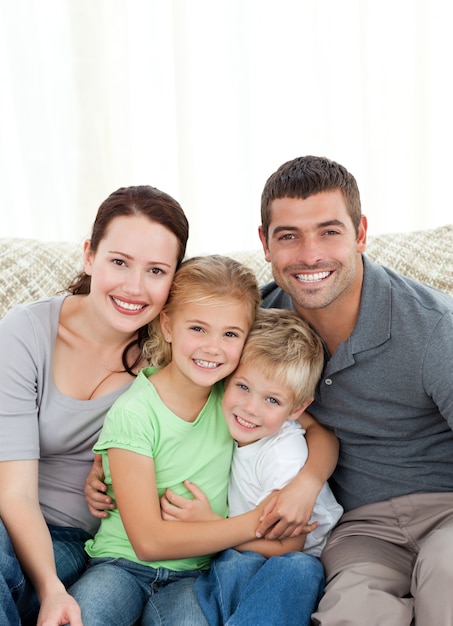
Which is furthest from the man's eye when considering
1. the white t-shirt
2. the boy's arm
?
the boy's arm

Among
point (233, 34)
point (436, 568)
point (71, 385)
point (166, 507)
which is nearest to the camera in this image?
point (436, 568)

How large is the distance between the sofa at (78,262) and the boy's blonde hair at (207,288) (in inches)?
14.5

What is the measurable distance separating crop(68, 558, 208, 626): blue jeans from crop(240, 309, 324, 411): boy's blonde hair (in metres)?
0.47

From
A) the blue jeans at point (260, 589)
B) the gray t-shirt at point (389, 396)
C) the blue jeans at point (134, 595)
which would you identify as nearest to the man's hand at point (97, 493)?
the blue jeans at point (134, 595)

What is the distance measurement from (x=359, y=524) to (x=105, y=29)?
6.89 feet

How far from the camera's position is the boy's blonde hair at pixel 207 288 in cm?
169

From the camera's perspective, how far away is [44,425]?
67.7 inches

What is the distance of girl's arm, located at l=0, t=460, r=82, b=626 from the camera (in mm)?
1399

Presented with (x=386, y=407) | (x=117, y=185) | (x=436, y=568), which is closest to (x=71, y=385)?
(x=386, y=407)

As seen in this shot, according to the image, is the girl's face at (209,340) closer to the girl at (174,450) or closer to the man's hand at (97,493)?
the girl at (174,450)

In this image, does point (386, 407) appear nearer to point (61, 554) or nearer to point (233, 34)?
point (61, 554)

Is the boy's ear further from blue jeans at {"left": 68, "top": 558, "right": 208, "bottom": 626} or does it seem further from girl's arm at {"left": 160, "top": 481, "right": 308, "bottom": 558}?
blue jeans at {"left": 68, "top": 558, "right": 208, "bottom": 626}

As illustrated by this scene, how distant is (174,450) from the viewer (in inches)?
67.1

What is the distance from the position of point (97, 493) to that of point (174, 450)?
0.20 meters
